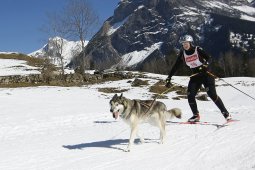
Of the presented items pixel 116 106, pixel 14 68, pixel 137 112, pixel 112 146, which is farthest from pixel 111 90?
pixel 116 106

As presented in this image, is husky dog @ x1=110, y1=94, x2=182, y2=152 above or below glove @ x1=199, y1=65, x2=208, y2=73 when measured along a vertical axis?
below

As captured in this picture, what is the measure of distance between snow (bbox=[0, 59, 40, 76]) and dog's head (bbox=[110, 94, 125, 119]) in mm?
36330

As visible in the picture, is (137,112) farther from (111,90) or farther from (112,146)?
(111,90)

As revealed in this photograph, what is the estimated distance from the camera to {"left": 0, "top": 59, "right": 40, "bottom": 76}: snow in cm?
4488

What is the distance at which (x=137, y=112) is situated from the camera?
9180 millimetres

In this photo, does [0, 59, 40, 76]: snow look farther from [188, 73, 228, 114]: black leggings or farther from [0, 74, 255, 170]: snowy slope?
[188, 73, 228, 114]: black leggings

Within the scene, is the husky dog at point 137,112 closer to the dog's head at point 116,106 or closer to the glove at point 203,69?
the dog's head at point 116,106

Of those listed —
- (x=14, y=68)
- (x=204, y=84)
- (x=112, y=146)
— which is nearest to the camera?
(x=112, y=146)

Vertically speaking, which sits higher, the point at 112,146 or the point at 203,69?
the point at 203,69

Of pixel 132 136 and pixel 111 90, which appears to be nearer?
pixel 132 136

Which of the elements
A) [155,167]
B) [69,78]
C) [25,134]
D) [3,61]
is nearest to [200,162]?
[155,167]

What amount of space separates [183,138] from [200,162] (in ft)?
7.89

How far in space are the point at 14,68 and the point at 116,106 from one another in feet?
141

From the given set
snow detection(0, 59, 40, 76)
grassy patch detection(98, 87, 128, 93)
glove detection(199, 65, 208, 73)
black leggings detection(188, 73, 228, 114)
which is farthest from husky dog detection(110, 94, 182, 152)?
snow detection(0, 59, 40, 76)
